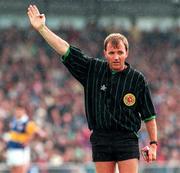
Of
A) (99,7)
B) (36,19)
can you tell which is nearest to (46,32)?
(36,19)

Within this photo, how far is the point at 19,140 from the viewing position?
17.2 meters

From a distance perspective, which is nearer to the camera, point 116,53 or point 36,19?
point 116,53

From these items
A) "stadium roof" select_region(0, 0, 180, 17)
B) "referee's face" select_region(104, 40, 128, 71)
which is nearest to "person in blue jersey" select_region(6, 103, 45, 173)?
"stadium roof" select_region(0, 0, 180, 17)

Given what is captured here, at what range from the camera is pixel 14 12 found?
24531mm

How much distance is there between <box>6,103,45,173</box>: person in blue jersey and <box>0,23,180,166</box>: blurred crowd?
172 cm

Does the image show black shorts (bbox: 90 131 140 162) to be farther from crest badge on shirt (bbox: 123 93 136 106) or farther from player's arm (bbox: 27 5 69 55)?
player's arm (bbox: 27 5 69 55)

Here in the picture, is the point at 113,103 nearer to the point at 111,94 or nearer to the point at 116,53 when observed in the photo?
the point at 111,94

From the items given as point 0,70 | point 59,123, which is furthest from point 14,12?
point 59,123

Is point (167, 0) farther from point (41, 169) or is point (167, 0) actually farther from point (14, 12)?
point (41, 169)

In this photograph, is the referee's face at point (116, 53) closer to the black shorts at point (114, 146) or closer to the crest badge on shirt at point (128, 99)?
the crest badge on shirt at point (128, 99)

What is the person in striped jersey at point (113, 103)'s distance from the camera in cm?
850

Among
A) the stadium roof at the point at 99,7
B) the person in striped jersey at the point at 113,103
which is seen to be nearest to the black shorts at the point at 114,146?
the person in striped jersey at the point at 113,103

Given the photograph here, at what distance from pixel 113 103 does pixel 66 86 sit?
1564 centimetres

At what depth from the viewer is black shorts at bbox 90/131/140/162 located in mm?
8523
